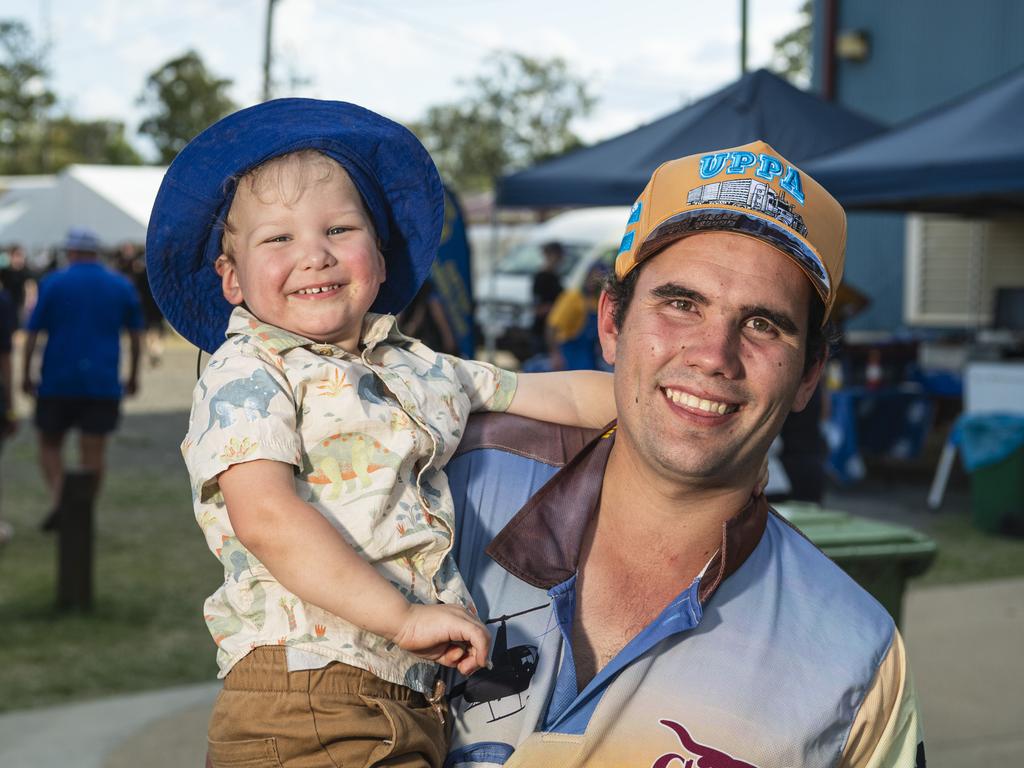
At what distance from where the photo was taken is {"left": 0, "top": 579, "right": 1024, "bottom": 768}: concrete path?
187 inches

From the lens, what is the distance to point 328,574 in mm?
1747

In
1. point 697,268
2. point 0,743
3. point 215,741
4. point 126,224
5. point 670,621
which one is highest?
point 126,224

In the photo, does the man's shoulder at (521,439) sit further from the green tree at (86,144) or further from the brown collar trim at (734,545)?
the green tree at (86,144)

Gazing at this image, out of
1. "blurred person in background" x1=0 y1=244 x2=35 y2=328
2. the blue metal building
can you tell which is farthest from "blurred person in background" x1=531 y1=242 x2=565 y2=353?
"blurred person in background" x1=0 y1=244 x2=35 y2=328

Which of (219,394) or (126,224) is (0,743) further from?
(126,224)

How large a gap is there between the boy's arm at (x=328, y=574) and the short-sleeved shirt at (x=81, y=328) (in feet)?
22.4

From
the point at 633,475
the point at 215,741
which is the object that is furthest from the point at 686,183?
the point at 215,741

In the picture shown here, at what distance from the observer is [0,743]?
477 centimetres

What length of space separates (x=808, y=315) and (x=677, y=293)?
23cm

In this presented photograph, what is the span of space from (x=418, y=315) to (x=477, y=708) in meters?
4.72

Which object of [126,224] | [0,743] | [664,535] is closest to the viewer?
[664,535]

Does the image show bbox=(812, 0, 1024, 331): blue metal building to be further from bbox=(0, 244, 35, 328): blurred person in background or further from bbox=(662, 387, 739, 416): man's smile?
bbox=(0, 244, 35, 328): blurred person in background

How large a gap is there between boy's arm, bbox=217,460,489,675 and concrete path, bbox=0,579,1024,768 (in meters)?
3.25

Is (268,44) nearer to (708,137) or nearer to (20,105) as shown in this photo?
(708,137)
